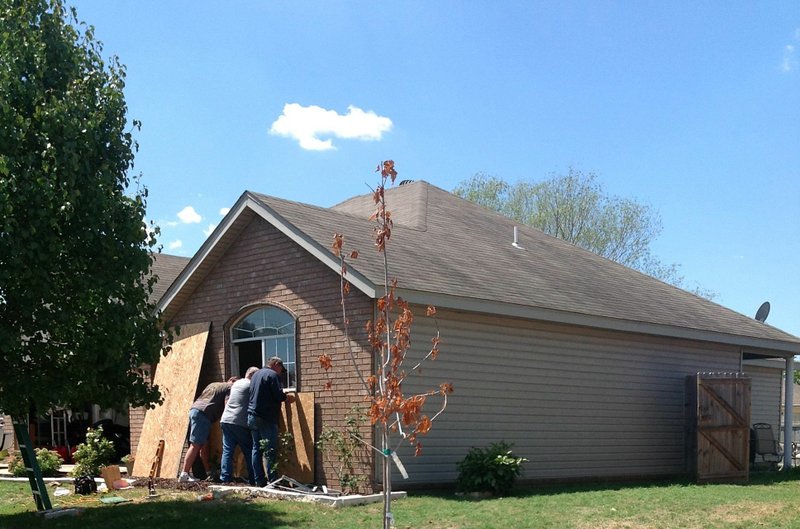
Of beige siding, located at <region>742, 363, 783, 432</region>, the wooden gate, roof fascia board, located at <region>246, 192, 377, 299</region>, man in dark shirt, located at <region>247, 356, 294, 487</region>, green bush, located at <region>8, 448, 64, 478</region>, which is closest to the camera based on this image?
roof fascia board, located at <region>246, 192, 377, 299</region>

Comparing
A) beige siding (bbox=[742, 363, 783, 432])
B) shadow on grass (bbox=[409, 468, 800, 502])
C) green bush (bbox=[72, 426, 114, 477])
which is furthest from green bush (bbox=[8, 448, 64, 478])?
beige siding (bbox=[742, 363, 783, 432])

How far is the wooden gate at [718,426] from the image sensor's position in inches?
632

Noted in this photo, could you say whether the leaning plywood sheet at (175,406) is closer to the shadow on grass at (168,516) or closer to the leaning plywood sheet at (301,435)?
the leaning plywood sheet at (301,435)

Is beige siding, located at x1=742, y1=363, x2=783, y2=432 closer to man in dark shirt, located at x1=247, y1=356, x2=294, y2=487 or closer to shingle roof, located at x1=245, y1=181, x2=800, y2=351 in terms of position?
shingle roof, located at x1=245, y1=181, x2=800, y2=351

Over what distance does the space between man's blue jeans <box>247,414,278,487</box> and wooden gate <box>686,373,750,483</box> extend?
7.44m

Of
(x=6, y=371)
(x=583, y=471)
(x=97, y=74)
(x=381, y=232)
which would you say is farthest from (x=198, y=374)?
(x=381, y=232)

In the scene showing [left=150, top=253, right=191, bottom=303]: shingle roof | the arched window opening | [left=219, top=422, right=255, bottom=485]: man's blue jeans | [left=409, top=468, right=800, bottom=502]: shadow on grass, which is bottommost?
[left=409, top=468, right=800, bottom=502]: shadow on grass

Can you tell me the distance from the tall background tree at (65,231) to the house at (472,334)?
9.66 feet

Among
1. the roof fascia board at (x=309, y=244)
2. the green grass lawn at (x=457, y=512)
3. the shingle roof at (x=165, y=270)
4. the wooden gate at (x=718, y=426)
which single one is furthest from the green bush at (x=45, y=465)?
the wooden gate at (x=718, y=426)

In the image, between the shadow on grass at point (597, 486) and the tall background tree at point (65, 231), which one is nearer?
the tall background tree at point (65, 231)

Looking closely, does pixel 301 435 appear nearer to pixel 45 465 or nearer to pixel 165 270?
pixel 45 465

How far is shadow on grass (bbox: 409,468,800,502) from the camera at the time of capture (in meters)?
12.9

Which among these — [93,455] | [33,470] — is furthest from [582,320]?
[33,470]

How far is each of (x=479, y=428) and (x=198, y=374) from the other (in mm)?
4796
